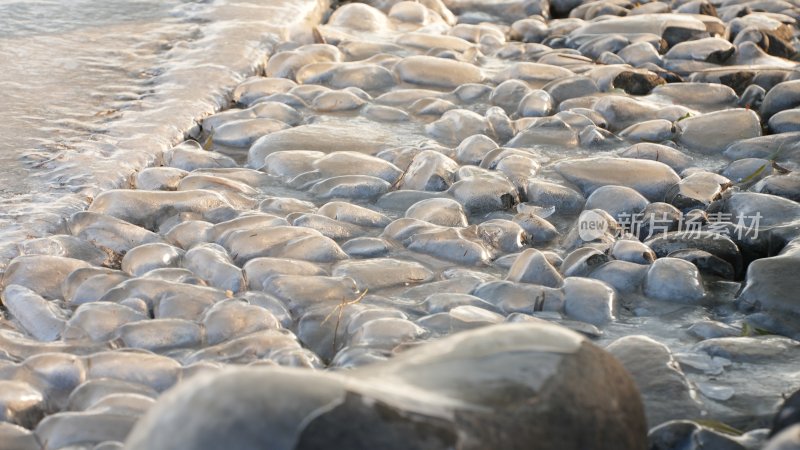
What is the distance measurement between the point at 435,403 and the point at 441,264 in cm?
99

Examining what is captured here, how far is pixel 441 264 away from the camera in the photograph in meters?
2.09

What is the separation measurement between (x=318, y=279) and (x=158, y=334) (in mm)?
326

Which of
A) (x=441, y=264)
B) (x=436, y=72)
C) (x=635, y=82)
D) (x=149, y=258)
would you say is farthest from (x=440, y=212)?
(x=635, y=82)

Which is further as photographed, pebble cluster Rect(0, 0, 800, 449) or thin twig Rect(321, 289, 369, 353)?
thin twig Rect(321, 289, 369, 353)

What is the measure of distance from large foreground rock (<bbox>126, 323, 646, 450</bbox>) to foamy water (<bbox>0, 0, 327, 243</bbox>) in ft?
3.95

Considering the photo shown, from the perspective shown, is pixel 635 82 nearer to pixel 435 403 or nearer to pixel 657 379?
pixel 657 379

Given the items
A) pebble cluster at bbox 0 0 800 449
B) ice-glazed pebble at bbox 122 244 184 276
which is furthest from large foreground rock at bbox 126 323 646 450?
ice-glazed pebble at bbox 122 244 184 276

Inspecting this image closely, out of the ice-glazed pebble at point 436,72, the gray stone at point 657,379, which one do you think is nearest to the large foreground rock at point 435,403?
the gray stone at point 657,379

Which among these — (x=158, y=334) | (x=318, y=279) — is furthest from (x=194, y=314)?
(x=318, y=279)

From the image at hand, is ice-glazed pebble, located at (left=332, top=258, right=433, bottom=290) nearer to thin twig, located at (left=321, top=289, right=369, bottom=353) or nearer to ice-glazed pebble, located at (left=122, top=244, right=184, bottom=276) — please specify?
thin twig, located at (left=321, top=289, right=369, bottom=353)

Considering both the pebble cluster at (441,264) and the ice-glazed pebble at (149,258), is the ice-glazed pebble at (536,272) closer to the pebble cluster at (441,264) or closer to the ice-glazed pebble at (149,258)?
the pebble cluster at (441,264)

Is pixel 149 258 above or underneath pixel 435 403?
underneath

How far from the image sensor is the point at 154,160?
260cm

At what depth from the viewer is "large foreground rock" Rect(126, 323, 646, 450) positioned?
1039 millimetres
